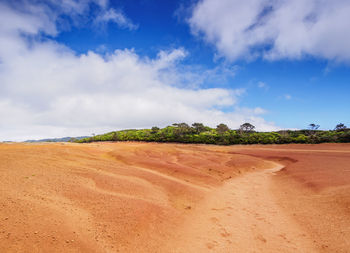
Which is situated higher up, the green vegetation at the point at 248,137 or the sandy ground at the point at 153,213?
the green vegetation at the point at 248,137

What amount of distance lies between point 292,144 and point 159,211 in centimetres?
4488

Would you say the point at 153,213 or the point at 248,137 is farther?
the point at 248,137

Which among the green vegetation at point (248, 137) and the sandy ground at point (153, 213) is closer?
the sandy ground at point (153, 213)

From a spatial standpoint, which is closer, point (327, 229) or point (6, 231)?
point (6, 231)

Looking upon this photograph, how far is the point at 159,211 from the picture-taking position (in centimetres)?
816

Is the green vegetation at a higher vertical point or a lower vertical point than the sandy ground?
higher

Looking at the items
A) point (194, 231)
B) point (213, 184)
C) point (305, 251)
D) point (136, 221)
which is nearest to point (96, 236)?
point (136, 221)

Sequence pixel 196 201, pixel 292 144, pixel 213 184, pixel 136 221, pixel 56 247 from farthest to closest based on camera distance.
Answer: pixel 292 144, pixel 213 184, pixel 196 201, pixel 136 221, pixel 56 247

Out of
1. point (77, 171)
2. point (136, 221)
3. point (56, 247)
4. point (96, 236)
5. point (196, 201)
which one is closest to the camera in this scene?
point (56, 247)

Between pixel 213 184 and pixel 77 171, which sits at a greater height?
pixel 77 171

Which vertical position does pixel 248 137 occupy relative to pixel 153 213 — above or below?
above

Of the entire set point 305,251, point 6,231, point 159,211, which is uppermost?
point 6,231

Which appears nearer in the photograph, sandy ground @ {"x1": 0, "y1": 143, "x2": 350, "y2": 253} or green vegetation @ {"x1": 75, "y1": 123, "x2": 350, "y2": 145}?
sandy ground @ {"x1": 0, "y1": 143, "x2": 350, "y2": 253}

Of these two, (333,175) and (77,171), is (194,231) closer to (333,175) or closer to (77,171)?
(77,171)
